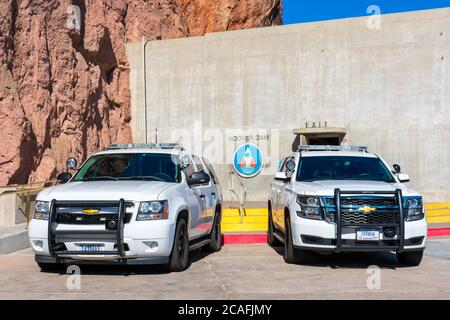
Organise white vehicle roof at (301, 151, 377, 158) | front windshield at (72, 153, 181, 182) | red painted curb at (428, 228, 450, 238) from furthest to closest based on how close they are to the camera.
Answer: red painted curb at (428, 228, 450, 238)
white vehicle roof at (301, 151, 377, 158)
front windshield at (72, 153, 181, 182)

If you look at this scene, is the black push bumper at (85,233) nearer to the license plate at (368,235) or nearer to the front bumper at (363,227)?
the front bumper at (363,227)

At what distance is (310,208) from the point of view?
916 centimetres

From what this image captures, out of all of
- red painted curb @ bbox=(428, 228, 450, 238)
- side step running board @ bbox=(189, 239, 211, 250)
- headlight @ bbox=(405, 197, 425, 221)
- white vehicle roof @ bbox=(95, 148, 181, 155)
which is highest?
white vehicle roof @ bbox=(95, 148, 181, 155)

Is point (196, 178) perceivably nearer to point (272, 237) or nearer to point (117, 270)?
point (117, 270)

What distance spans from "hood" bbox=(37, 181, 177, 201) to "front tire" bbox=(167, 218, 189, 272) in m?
0.65

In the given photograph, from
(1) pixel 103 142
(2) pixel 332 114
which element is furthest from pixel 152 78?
(2) pixel 332 114

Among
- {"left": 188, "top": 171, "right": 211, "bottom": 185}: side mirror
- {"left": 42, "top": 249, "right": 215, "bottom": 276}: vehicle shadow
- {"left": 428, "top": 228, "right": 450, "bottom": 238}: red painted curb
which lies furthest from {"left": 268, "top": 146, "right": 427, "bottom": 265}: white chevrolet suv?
{"left": 428, "top": 228, "right": 450, "bottom": 238}: red painted curb

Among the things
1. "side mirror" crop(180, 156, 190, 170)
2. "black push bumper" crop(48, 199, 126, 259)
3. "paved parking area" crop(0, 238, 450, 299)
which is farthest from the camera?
"side mirror" crop(180, 156, 190, 170)

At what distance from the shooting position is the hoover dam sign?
23391mm

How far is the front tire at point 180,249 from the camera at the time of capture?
28.5 feet

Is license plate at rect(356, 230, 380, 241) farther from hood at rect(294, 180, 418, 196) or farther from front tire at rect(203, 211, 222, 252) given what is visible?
front tire at rect(203, 211, 222, 252)

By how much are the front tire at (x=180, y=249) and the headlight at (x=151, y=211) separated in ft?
1.59

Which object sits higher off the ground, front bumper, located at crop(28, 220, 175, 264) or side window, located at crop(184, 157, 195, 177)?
side window, located at crop(184, 157, 195, 177)

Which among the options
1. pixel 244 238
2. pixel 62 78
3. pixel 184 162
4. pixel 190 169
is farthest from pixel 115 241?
pixel 62 78
